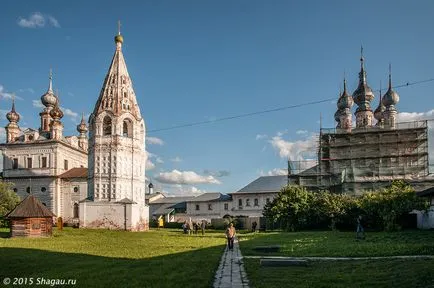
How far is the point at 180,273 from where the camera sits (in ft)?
38.0

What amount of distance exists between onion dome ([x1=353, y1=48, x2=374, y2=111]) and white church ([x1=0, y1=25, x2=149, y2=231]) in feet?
95.6

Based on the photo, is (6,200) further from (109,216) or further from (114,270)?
(114,270)

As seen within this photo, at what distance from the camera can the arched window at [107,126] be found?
154 feet

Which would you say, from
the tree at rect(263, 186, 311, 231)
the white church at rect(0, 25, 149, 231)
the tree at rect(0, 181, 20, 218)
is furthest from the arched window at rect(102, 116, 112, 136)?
the tree at rect(263, 186, 311, 231)

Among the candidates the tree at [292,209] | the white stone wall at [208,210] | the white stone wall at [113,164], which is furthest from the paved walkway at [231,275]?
the white stone wall at [208,210]

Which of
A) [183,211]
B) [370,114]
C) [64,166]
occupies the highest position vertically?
[370,114]

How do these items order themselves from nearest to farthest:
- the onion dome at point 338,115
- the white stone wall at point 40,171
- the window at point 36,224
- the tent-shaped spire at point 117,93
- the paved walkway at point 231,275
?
the paved walkway at point 231,275, the window at point 36,224, the tent-shaped spire at point 117,93, the white stone wall at point 40,171, the onion dome at point 338,115

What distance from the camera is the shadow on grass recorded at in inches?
406

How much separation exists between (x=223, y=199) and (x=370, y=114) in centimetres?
2278

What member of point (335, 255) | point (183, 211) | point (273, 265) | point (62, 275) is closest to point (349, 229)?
point (335, 255)

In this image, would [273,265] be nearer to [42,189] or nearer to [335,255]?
[335,255]

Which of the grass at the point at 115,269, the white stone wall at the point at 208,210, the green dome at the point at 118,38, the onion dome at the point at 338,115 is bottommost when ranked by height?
the white stone wall at the point at 208,210

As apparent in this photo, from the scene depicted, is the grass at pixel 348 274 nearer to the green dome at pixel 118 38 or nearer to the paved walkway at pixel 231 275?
the paved walkway at pixel 231 275

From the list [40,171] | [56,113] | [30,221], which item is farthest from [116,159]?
[56,113]
